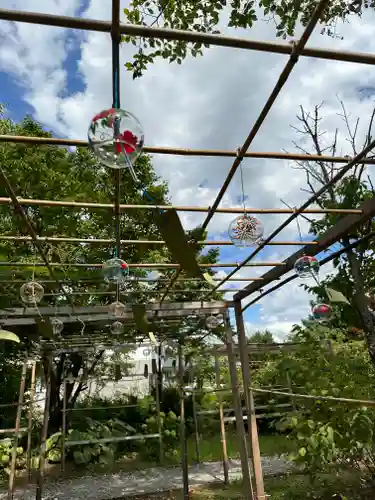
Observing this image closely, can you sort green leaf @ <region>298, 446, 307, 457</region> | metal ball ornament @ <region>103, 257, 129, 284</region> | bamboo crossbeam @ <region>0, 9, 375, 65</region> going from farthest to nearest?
green leaf @ <region>298, 446, 307, 457</region>, metal ball ornament @ <region>103, 257, 129, 284</region>, bamboo crossbeam @ <region>0, 9, 375, 65</region>

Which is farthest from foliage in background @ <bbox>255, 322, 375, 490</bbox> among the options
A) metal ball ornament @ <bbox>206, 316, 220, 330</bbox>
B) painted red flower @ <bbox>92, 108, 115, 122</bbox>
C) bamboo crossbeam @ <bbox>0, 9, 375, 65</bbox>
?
painted red flower @ <bbox>92, 108, 115, 122</bbox>

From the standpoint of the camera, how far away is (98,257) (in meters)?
6.02

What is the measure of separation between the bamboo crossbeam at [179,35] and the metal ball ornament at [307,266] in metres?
1.73

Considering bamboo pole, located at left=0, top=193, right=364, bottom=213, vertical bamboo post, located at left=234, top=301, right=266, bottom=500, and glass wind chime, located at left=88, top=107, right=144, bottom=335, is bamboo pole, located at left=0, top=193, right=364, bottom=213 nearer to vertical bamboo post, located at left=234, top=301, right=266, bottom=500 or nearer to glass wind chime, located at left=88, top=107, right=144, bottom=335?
glass wind chime, located at left=88, top=107, right=144, bottom=335

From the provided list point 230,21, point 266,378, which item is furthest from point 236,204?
point 266,378

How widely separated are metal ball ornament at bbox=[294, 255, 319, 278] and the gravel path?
5113 mm

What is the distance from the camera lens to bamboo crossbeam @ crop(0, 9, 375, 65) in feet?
3.75

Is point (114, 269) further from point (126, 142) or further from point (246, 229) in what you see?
point (126, 142)

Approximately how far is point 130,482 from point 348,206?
5.96 metres

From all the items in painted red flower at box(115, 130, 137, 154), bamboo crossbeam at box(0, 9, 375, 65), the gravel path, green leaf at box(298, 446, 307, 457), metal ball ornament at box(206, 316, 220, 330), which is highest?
bamboo crossbeam at box(0, 9, 375, 65)

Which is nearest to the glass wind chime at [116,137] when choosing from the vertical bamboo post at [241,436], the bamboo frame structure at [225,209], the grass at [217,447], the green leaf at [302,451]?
the bamboo frame structure at [225,209]

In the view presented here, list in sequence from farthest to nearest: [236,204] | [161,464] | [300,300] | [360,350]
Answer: [161,464], [360,350], [300,300], [236,204]

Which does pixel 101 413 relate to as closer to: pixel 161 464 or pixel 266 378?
pixel 161 464

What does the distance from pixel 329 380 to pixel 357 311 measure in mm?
919
